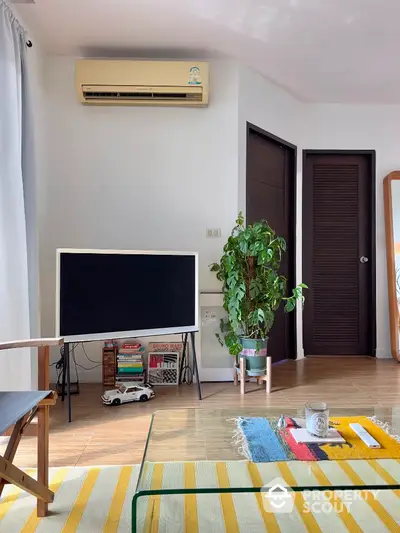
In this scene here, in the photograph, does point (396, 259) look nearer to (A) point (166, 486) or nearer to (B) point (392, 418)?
(B) point (392, 418)

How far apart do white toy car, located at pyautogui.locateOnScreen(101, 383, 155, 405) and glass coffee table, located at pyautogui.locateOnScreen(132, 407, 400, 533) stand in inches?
51.2

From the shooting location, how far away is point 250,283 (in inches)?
131

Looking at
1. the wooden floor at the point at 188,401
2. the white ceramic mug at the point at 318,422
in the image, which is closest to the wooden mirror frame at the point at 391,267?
the wooden floor at the point at 188,401

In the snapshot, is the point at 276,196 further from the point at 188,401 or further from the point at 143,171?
the point at 188,401

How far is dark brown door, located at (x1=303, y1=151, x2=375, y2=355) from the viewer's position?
468 centimetres

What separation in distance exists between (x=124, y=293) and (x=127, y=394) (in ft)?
2.34

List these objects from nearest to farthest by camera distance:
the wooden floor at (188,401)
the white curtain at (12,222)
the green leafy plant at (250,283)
Answer: the wooden floor at (188,401)
the white curtain at (12,222)
the green leafy plant at (250,283)

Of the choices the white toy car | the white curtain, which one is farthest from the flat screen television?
the white toy car

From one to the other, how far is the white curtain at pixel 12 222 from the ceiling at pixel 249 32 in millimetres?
681

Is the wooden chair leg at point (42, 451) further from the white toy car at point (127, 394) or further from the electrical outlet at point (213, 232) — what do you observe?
the electrical outlet at point (213, 232)

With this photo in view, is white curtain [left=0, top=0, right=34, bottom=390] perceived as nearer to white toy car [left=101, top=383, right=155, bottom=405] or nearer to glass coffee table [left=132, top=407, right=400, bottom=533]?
white toy car [left=101, top=383, right=155, bottom=405]

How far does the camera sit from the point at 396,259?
4.50 meters

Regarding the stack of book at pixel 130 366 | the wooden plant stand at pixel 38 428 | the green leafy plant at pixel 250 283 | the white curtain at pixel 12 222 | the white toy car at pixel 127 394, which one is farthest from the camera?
the stack of book at pixel 130 366

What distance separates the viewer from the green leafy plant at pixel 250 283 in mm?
3268
